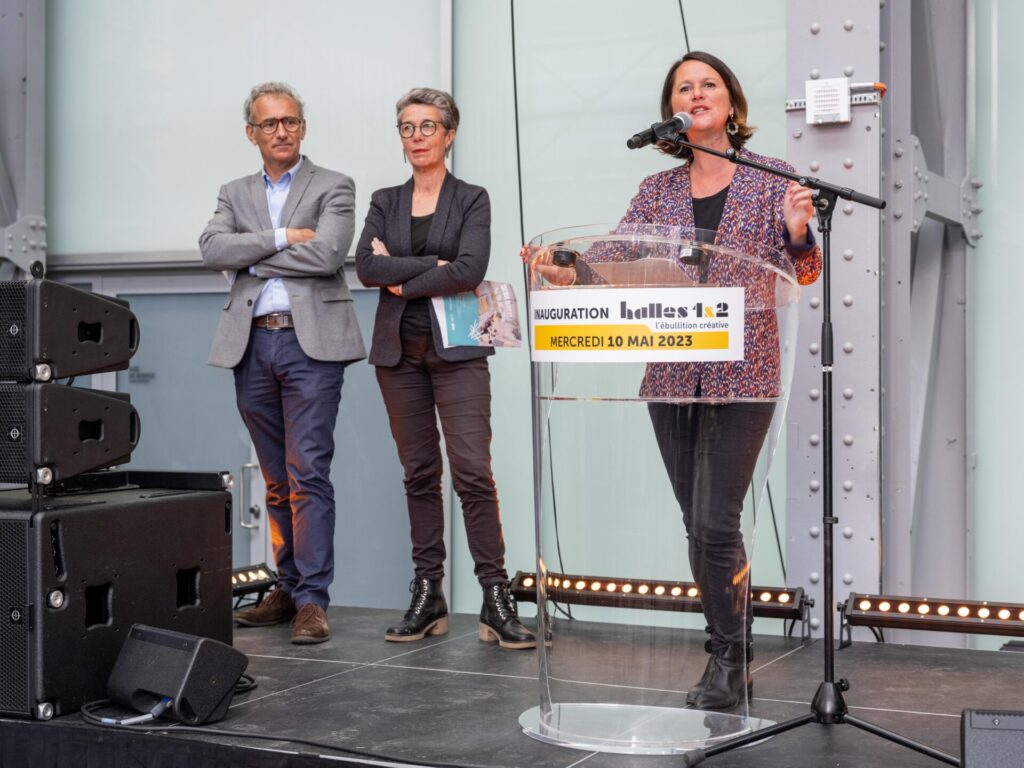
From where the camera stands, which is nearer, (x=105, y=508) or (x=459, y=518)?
(x=105, y=508)

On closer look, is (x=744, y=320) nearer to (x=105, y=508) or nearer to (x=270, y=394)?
(x=105, y=508)

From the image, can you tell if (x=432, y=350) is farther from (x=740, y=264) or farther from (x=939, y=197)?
(x=939, y=197)

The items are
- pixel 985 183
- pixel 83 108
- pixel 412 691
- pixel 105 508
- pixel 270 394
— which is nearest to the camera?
pixel 105 508

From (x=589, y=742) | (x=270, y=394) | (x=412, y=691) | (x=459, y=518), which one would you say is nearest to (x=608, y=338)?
(x=589, y=742)

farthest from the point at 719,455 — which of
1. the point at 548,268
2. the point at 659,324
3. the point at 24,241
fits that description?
the point at 24,241

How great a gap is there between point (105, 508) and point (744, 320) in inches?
59.4

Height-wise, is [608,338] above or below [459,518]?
above

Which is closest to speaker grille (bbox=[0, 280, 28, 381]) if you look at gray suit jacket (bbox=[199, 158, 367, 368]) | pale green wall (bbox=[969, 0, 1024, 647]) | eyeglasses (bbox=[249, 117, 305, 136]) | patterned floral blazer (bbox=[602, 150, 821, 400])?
gray suit jacket (bbox=[199, 158, 367, 368])

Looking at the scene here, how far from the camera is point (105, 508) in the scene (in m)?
2.82

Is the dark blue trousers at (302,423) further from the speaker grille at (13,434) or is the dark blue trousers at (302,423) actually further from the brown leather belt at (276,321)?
the speaker grille at (13,434)

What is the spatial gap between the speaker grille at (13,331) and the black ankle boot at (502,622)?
151 centimetres

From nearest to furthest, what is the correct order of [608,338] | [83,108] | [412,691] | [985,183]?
1. [608,338]
2. [412,691]
3. [985,183]
4. [83,108]

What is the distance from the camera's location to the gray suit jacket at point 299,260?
3.72m

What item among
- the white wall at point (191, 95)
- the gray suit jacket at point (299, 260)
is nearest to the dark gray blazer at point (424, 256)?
the gray suit jacket at point (299, 260)
